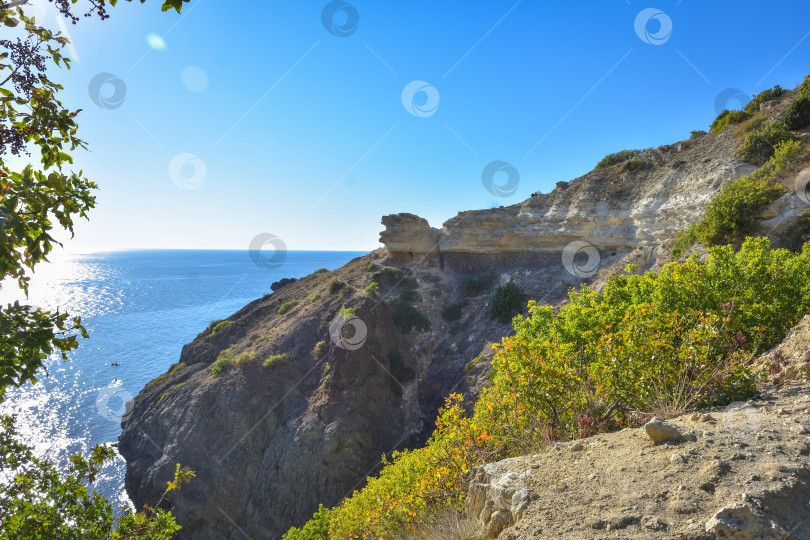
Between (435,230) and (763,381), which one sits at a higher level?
(435,230)

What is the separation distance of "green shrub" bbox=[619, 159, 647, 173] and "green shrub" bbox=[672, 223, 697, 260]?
935 centimetres

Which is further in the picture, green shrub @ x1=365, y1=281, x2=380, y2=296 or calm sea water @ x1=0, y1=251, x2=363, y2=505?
green shrub @ x1=365, y1=281, x2=380, y2=296

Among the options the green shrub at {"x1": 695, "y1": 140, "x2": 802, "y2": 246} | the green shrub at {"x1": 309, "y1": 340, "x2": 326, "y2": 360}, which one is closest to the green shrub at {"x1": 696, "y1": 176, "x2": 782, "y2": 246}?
the green shrub at {"x1": 695, "y1": 140, "x2": 802, "y2": 246}

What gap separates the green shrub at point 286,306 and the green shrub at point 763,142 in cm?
3887

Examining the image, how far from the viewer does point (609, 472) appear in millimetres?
5184

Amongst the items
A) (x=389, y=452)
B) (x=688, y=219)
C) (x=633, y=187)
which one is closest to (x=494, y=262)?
(x=633, y=187)

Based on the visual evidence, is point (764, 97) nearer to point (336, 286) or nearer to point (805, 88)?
point (805, 88)

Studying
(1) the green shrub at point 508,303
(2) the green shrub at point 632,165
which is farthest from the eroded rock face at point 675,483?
(2) the green shrub at point 632,165

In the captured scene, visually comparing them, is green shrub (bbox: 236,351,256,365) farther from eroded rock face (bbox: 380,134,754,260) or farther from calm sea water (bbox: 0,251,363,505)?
eroded rock face (bbox: 380,134,754,260)

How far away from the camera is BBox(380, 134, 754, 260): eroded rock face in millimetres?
23812

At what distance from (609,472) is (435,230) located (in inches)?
1389

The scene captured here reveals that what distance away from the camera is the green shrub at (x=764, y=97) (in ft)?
84.4

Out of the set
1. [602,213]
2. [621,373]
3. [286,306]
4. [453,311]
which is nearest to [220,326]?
[286,306]

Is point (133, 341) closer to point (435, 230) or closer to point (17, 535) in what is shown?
point (435, 230)
